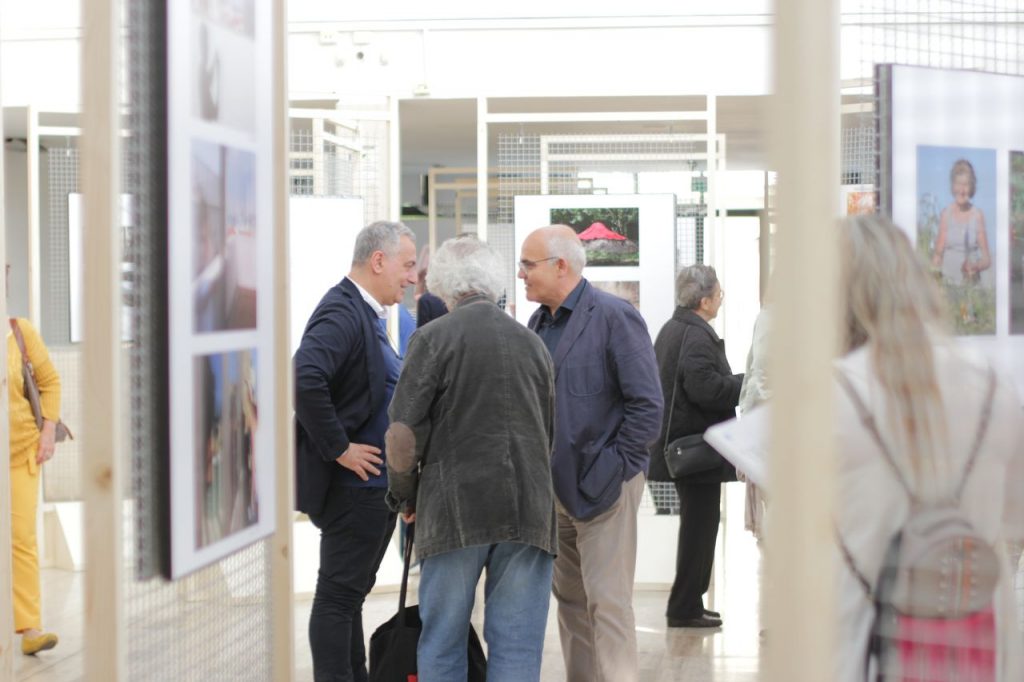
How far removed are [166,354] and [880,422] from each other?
3.68 feet

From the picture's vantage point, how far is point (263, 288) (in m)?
2.48

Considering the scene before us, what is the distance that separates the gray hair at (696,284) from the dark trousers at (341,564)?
91.5 inches

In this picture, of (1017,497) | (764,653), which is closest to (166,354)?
(764,653)

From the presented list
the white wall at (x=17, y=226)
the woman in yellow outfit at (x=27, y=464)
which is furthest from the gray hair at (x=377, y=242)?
the white wall at (x=17, y=226)

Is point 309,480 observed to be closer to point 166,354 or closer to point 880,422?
point 166,354

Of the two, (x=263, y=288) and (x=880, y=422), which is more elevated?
(x=263, y=288)

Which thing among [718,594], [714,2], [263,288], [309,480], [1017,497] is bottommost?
[718,594]

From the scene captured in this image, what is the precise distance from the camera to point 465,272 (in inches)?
148

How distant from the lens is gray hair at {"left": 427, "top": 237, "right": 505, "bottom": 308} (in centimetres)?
377

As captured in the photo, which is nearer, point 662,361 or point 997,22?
point 997,22

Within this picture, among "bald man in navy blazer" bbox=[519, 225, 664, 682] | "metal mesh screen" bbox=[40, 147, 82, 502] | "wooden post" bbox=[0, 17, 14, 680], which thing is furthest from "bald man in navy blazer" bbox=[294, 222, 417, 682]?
"metal mesh screen" bbox=[40, 147, 82, 502]

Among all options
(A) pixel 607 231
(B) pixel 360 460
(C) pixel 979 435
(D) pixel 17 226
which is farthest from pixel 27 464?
(D) pixel 17 226

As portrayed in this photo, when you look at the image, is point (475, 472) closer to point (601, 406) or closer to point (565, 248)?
point (601, 406)

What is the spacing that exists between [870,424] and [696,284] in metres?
4.19
